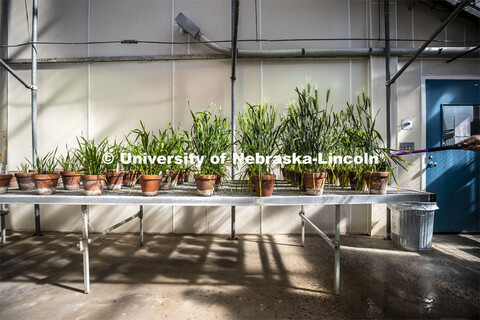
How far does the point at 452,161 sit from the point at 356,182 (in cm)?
263

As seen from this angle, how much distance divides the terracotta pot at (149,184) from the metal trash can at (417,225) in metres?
3.05

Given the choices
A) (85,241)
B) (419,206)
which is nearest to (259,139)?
(85,241)

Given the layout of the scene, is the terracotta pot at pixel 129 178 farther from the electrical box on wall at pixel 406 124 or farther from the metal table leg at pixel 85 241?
the electrical box on wall at pixel 406 124

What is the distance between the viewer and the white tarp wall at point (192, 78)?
399 cm

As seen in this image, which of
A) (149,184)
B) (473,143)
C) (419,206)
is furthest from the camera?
(419,206)

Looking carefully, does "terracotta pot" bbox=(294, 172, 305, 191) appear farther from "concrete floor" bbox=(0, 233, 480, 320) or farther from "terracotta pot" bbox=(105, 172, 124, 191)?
"terracotta pot" bbox=(105, 172, 124, 191)

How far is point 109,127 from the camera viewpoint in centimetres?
409

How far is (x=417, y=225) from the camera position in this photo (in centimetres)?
329

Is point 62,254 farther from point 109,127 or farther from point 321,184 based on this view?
point 321,184

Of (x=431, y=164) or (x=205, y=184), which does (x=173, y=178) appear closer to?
(x=205, y=184)

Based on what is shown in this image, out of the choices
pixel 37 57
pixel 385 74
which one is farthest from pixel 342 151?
pixel 37 57

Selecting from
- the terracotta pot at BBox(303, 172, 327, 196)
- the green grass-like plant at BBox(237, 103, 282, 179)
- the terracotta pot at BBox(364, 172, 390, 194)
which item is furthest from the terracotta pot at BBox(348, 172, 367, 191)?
the green grass-like plant at BBox(237, 103, 282, 179)

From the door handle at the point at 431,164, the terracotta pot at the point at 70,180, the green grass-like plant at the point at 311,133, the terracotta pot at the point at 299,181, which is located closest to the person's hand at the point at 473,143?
the green grass-like plant at the point at 311,133

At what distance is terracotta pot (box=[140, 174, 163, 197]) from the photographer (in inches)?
83.5
